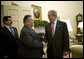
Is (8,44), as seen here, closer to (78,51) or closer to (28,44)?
(28,44)

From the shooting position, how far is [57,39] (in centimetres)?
255

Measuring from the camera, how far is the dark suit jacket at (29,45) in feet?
7.75

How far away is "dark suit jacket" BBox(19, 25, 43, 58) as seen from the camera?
236 centimetres

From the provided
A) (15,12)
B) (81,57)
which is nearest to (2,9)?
(15,12)

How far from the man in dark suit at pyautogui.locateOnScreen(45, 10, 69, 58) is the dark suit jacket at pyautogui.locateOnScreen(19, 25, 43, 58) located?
0.74 feet

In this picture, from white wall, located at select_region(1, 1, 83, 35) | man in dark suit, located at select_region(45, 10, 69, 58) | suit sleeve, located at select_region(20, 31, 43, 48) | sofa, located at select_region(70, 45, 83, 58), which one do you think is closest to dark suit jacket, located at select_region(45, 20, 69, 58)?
man in dark suit, located at select_region(45, 10, 69, 58)

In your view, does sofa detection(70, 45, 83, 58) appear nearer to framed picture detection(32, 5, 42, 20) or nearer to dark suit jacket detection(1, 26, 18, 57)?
dark suit jacket detection(1, 26, 18, 57)

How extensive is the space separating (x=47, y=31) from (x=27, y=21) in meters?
0.41

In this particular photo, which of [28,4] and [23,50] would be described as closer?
[23,50]

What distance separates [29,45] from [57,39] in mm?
511

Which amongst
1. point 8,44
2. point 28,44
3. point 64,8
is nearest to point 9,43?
point 8,44

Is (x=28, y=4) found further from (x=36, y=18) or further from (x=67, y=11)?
(x=67, y=11)

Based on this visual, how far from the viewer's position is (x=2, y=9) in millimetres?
4508

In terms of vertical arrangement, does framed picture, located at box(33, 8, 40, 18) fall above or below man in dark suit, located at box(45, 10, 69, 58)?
above
